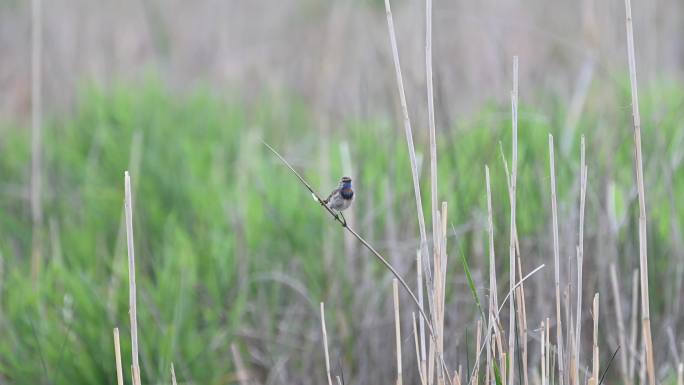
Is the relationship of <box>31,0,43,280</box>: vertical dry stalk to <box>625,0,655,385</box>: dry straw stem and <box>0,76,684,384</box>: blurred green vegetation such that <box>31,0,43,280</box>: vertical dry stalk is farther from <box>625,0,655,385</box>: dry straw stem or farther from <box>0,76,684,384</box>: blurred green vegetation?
<box>625,0,655,385</box>: dry straw stem

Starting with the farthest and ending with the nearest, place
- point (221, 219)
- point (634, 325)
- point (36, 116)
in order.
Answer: point (221, 219) < point (36, 116) < point (634, 325)

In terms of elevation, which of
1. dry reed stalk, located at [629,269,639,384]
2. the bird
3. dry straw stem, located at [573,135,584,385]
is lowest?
dry reed stalk, located at [629,269,639,384]

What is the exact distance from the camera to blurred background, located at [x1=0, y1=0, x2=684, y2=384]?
2.16m

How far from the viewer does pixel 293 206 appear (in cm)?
270

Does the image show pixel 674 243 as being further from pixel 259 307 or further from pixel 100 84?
pixel 100 84

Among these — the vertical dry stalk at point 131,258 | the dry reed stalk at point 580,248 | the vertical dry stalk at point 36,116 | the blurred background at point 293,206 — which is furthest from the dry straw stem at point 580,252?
the vertical dry stalk at point 36,116

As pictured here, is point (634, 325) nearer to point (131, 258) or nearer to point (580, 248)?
point (580, 248)

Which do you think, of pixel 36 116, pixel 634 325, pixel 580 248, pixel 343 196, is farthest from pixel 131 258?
pixel 36 116

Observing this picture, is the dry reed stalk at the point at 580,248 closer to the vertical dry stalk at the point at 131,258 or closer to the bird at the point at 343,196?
the bird at the point at 343,196

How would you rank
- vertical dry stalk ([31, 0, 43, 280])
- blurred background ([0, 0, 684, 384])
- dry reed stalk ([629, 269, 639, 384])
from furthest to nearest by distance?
vertical dry stalk ([31, 0, 43, 280]) → blurred background ([0, 0, 684, 384]) → dry reed stalk ([629, 269, 639, 384])

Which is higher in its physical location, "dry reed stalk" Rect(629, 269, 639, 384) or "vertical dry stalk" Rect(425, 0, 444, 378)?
"vertical dry stalk" Rect(425, 0, 444, 378)

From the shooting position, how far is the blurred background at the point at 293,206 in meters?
2.16

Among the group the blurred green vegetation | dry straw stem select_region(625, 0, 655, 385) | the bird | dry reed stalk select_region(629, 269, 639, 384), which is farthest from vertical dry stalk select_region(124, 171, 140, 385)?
dry reed stalk select_region(629, 269, 639, 384)

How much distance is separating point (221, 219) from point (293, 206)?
21 cm
